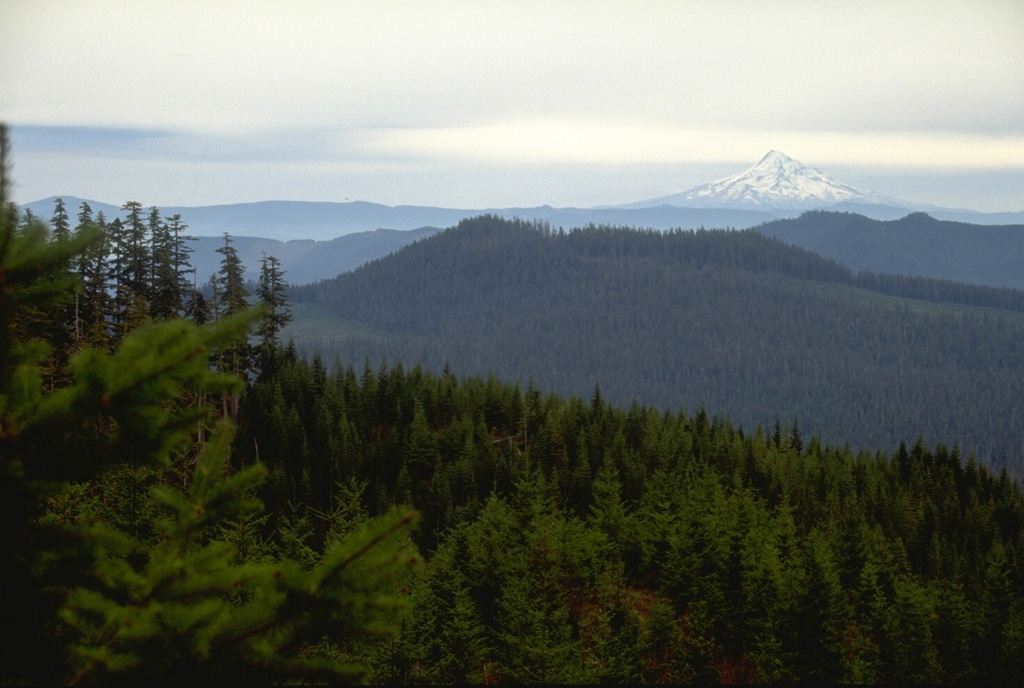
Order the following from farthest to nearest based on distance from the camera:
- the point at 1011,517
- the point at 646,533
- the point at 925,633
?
the point at 1011,517 < the point at 646,533 < the point at 925,633

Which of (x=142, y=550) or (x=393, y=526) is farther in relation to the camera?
(x=142, y=550)

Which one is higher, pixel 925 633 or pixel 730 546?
pixel 730 546

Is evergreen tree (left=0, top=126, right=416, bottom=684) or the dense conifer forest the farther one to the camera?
the dense conifer forest

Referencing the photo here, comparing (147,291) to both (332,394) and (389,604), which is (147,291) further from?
(389,604)

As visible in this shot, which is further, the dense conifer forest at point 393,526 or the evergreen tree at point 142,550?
the dense conifer forest at point 393,526

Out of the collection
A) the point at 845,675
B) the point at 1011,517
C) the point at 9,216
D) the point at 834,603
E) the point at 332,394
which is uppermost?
the point at 9,216

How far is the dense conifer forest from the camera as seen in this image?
489 cm

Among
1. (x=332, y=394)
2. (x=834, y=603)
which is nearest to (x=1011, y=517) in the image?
(x=834, y=603)

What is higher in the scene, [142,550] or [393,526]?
[393,526]

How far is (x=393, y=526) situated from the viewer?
4.77 m

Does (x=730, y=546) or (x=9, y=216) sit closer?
(x=9, y=216)

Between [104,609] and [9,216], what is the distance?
2.56 metres

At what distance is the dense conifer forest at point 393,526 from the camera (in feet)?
16.0

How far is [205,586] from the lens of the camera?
15.8ft
